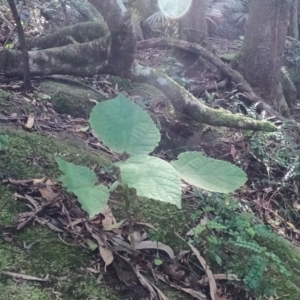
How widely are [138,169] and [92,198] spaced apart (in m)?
0.21

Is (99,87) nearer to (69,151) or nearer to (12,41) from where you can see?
(12,41)

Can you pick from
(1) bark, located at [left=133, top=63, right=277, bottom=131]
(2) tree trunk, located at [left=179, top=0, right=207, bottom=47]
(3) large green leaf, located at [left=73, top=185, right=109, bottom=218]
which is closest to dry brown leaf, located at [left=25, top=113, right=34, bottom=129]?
(1) bark, located at [left=133, top=63, right=277, bottom=131]

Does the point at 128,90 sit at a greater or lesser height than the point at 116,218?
lesser

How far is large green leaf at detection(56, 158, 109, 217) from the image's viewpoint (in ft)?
5.20

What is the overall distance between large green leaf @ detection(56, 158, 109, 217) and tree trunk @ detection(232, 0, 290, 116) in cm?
464

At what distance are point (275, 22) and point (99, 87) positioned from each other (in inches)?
99.9

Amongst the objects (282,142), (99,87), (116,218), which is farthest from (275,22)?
(116,218)

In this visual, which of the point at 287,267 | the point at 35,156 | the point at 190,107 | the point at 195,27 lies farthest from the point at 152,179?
the point at 195,27

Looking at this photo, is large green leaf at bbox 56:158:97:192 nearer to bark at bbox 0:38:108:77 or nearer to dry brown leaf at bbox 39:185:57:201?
dry brown leaf at bbox 39:185:57:201

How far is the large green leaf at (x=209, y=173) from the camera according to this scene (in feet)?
5.80

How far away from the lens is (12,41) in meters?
5.24

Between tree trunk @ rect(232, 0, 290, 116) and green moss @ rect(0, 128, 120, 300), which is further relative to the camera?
tree trunk @ rect(232, 0, 290, 116)

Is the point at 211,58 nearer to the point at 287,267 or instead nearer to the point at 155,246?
the point at 287,267

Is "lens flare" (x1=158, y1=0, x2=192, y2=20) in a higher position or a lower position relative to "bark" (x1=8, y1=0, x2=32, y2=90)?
lower
